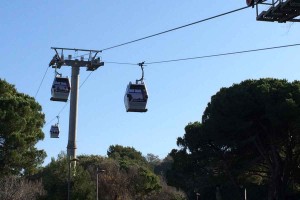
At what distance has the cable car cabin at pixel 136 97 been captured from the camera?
68.0 feet

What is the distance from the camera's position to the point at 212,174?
44.9 metres

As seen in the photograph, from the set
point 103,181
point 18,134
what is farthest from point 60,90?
point 103,181

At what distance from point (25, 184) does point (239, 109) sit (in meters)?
17.4

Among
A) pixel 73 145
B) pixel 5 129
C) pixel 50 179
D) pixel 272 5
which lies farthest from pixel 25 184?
pixel 272 5

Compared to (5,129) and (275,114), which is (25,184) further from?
(275,114)

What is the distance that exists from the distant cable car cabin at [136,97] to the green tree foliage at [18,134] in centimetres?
2179

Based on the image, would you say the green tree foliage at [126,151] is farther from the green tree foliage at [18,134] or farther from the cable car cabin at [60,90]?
the cable car cabin at [60,90]

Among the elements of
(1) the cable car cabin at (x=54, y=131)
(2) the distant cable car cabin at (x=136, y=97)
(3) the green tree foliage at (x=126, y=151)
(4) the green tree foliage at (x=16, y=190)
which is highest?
(3) the green tree foliage at (x=126, y=151)

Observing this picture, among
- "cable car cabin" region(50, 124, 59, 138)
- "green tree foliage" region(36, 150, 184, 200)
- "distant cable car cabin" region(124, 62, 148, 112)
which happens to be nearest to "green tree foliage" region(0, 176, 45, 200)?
"green tree foliage" region(36, 150, 184, 200)

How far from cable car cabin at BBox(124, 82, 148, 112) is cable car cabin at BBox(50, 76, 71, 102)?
30.7 feet

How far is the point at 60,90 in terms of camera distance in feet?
97.0

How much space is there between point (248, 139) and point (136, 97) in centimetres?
2184

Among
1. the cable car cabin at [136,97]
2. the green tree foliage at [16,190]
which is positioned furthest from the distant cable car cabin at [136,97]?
the green tree foliage at [16,190]

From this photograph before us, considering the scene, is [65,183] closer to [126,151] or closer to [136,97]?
[136,97]
